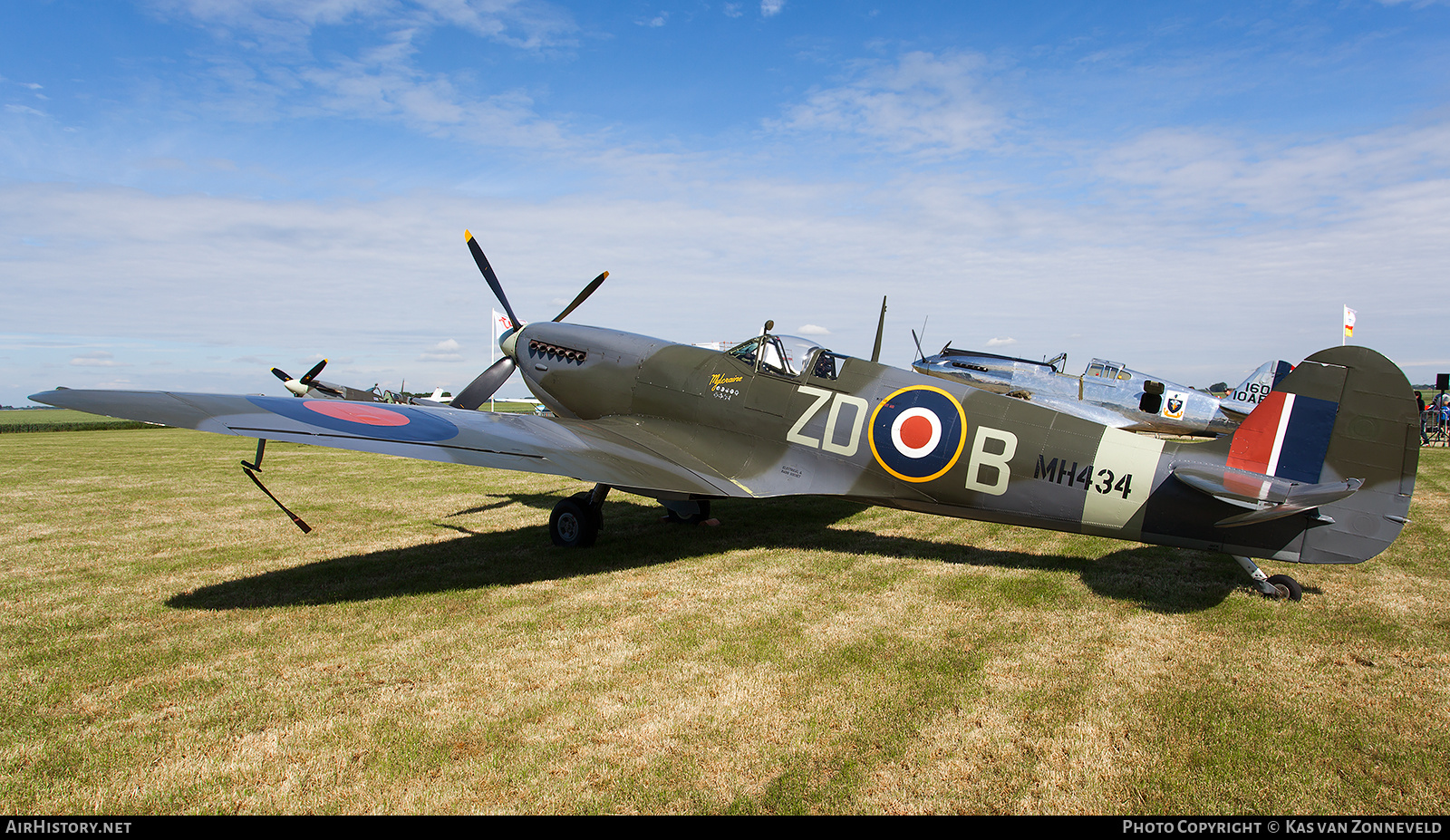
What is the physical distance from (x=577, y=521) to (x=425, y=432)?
190 cm

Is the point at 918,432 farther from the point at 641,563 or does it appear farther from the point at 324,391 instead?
the point at 324,391

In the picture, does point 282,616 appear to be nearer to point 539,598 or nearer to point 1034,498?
point 539,598

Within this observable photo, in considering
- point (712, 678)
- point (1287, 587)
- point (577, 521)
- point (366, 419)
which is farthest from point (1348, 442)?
point (366, 419)

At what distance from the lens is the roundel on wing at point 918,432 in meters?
6.23

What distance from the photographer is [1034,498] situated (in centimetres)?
586

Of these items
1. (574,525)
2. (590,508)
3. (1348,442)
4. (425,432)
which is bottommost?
(574,525)

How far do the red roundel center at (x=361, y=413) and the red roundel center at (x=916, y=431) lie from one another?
14.5ft

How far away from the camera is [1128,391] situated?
61.4ft

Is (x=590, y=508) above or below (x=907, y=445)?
below

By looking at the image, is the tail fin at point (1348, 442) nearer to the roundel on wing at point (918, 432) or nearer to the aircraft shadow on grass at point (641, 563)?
the aircraft shadow on grass at point (641, 563)

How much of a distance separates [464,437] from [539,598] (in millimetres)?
1560

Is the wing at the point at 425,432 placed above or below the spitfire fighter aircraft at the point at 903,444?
below

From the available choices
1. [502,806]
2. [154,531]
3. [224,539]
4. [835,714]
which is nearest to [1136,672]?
[835,714]

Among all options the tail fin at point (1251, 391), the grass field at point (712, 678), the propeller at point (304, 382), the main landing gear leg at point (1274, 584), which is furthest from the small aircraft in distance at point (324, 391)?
the tail fin at point (1251, 391)
